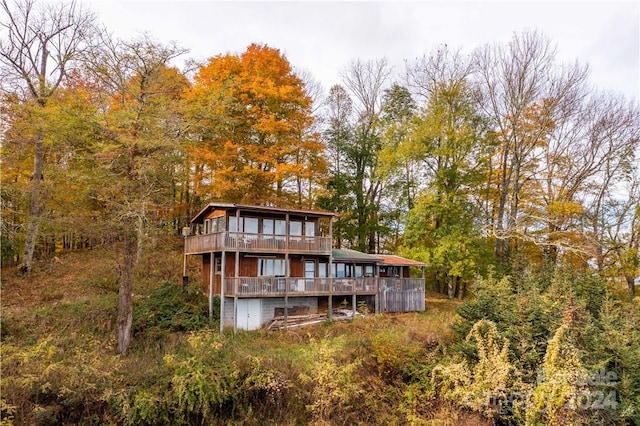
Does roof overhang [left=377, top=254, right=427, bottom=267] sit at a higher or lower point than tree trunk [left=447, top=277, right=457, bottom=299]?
higher

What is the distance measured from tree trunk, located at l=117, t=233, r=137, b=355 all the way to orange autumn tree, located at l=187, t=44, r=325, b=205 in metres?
8.91

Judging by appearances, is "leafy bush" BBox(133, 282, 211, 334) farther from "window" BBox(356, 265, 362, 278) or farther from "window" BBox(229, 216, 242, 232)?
"window" BBox(356, 265, 362, 278)

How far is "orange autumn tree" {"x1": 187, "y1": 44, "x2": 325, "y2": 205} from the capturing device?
22917 millimetres

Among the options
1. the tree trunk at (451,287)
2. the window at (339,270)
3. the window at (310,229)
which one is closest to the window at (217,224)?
the window at (310,229)

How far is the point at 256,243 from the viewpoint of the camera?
1748 centimetres

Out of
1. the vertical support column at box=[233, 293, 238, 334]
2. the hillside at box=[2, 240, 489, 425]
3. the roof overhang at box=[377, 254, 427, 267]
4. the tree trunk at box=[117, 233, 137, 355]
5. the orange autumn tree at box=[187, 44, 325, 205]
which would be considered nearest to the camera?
the hillside at box=[2, 240, 489, 425]

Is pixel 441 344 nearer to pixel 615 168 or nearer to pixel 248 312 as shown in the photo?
pixel 248 312

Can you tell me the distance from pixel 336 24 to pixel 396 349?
1270 centimetres

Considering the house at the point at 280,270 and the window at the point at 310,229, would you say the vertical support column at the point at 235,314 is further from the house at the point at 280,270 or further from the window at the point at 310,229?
the window at the point at 310,229

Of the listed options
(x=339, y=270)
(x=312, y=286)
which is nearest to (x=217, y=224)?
(x=312, y=286)

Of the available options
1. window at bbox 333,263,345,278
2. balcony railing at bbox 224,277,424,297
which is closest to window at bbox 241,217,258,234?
balcony railing at bbox 224,277,424,297

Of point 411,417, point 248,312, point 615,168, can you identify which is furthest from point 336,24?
point 615,168

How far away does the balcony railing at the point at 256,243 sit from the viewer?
1692cm

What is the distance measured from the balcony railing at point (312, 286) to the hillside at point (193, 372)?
1.84m
